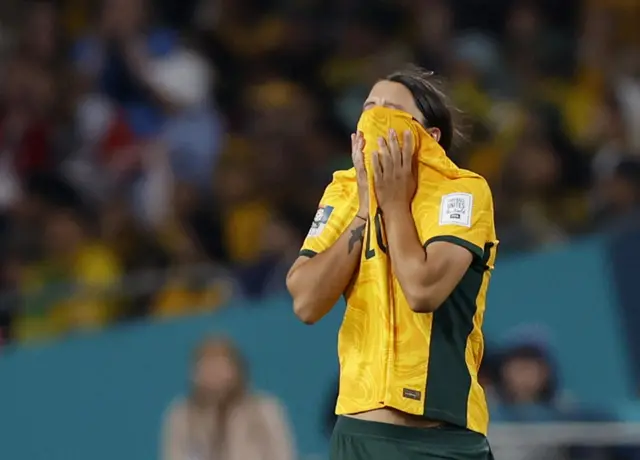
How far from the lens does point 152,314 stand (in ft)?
26.6

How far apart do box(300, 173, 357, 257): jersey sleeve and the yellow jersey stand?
153 millimetres

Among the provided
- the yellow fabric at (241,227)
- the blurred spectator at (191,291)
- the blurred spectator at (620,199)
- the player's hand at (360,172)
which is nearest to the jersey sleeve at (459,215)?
the player's hand at (360,172)

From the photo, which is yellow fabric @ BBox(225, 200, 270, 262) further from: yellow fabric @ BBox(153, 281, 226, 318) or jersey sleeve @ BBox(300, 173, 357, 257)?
jersey sleeve @ BBox(300, 173, 357, 257)

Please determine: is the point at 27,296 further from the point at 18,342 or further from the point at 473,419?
the point at 473,419

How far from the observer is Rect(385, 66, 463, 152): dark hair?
3783 millimetres

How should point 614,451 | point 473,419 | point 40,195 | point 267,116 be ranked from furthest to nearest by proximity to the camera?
point 267,116 < point 40,195 < point 614,451 < point 473,419

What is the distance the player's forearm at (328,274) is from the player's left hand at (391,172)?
0.15 m

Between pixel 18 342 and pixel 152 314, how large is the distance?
716 mm

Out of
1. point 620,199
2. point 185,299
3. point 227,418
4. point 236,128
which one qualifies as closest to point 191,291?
point 185,299

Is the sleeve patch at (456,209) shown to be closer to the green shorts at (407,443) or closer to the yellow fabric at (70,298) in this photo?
the green shorts at (407,443)

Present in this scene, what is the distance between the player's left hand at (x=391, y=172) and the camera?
3.62 metres

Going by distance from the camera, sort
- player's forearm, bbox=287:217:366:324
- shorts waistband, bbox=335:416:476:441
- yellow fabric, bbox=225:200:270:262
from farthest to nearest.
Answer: yellow fabric, bbox=225:200:270:262, player's forearm, bbox=287:217:366:324, shorts waistband, bbox=335:416:476:441

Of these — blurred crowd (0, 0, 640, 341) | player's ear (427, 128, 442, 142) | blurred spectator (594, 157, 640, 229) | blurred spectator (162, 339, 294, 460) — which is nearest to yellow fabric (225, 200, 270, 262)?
blurred crowd (0, 0, 640, 341)

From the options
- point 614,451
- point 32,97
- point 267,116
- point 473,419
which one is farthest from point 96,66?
point 473,419
